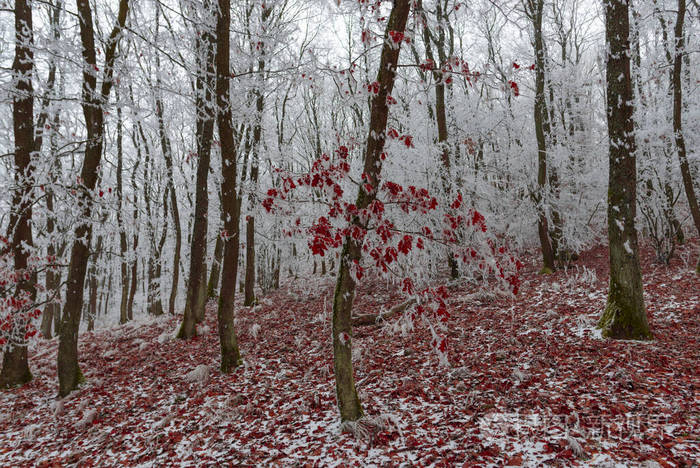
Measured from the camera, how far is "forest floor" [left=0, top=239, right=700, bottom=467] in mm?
3492

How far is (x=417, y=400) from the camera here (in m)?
4.70

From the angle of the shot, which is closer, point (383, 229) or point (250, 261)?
point (383, 229)

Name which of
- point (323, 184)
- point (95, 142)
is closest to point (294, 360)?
point (323, 184)

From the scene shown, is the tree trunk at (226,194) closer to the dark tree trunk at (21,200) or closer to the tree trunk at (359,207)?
the tree trunk at (359,207)

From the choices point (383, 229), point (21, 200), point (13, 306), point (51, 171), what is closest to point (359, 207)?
point (383, 229)

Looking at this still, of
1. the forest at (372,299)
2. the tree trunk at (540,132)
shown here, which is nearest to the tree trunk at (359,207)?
the forest at (372,299)

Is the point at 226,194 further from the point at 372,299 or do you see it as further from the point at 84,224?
the point at 372,299

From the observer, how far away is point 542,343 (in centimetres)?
585

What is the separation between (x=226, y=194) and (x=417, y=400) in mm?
4748

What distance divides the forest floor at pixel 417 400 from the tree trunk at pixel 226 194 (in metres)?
0.57

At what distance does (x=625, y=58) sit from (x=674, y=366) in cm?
448

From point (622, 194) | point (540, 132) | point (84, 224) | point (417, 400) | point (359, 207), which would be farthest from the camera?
point (540, 132)

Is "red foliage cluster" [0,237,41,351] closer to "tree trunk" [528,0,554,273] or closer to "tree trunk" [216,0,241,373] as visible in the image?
"tree trunk" [216,0,241,373]

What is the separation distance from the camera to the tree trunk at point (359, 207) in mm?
3975
